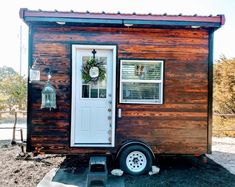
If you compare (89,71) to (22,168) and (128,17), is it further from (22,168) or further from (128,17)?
(22,168)

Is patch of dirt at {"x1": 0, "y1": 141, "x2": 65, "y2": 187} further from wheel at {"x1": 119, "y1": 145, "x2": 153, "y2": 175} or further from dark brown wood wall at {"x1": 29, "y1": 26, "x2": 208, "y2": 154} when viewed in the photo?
wheel at {"x1": 119, "y1": 145, "x2": 153, "y2": 175}

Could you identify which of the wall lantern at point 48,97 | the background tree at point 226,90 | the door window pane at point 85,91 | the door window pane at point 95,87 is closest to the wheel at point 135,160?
the door window pane at point 95,87

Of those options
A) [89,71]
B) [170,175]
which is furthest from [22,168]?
[170,175]

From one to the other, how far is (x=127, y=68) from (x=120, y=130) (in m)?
1.18

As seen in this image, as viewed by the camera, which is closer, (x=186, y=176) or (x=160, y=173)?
(x=186, y=176)

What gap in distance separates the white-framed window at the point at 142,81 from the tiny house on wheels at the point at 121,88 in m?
0.02

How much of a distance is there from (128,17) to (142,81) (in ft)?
3.95

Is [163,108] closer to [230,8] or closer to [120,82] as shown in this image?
[120,82]

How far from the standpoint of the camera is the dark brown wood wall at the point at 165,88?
461cm

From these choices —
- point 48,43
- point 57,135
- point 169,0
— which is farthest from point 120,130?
point 169,0

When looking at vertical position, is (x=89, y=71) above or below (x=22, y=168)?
above

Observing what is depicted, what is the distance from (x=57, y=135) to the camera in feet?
15.2

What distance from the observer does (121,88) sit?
15.4 feet

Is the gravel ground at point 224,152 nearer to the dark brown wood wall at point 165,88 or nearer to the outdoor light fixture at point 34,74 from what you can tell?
the dark brown wood wall at point 165,88
